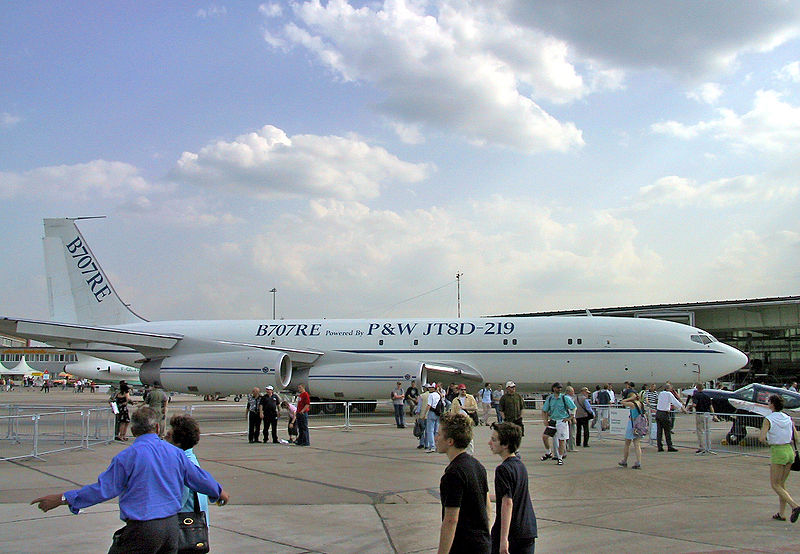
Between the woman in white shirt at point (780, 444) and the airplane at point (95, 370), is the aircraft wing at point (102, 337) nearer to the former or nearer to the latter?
the airplane at point (95, 370)

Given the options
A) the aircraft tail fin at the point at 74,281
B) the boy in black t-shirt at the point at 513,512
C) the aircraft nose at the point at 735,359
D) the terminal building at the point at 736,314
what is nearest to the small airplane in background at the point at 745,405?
the aircraft nose at the point at 735,359

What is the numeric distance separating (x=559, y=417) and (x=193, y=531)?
10.1 meters

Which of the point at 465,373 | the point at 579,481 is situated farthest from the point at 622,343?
the point at 579,481

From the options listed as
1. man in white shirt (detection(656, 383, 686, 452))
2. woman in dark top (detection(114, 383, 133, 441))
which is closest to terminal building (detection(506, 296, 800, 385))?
man in white shirt (detection(656, 383, 686, 452))

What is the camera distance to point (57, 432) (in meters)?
17.2

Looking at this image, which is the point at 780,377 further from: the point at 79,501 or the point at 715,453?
the point at 79,501

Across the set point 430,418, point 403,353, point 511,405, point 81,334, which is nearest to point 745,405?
point 511,405

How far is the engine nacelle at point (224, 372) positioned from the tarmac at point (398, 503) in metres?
8.77

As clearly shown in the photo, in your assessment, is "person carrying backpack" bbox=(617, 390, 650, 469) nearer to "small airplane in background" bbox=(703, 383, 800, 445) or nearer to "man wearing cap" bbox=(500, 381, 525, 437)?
"man wearing cap" bbox=(500, 381, 525, 437)

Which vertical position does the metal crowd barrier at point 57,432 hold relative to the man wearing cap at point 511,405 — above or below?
below

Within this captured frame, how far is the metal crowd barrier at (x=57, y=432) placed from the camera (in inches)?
579

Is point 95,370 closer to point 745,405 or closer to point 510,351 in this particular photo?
point 510,351

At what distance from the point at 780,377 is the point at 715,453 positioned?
5407cm

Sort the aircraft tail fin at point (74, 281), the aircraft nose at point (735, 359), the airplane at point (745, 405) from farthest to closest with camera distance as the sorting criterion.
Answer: the aircraft tail fin at point (74, 281) → the aircraft nose at point (735, 359) → the airplane at point (745, 405)
